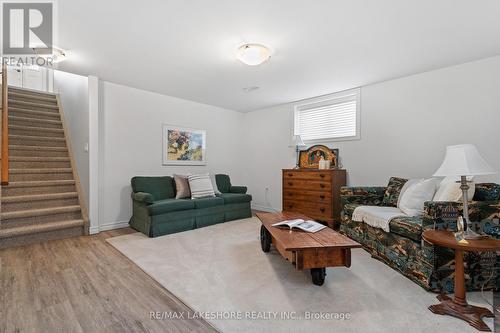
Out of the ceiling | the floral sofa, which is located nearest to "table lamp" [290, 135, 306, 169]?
the ceiling

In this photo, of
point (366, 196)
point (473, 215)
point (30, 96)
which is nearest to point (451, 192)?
point (473, 215)

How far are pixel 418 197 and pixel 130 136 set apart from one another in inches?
169

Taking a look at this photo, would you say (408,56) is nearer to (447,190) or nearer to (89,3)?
(447,190)

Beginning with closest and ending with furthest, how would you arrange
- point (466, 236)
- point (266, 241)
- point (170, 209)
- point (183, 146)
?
point (466, 236)
point (266, 241)
point (170, 209)
point (183, 146)

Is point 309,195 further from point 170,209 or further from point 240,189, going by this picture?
point 170,209

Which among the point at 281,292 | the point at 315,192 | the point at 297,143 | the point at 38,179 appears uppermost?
the point at 297,143

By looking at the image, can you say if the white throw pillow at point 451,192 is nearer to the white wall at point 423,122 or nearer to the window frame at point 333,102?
the white wall at point 423,122

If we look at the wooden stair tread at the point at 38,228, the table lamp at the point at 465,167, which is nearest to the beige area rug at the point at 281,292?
the table lamp at the point at 465,167

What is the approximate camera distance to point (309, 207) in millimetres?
4031

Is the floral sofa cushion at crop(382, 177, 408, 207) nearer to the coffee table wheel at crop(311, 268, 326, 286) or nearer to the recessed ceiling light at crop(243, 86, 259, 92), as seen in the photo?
the coffee table wheel at crop(311, 268, 326, 286)

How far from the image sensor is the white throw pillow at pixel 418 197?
2605 mm

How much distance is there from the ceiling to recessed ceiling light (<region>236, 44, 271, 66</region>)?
0.07 meters

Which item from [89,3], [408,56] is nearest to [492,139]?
[408,56]

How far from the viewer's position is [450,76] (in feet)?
10.2
